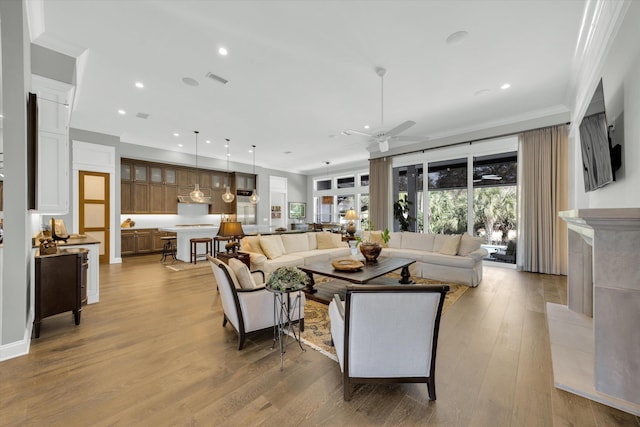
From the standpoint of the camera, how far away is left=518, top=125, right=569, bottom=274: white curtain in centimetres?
505

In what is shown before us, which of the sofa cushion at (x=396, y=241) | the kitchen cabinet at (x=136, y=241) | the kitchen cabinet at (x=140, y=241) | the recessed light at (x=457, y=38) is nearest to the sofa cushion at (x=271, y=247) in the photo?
the sofa cushion at (x=396, y=241)

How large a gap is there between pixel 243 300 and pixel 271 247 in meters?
2.34

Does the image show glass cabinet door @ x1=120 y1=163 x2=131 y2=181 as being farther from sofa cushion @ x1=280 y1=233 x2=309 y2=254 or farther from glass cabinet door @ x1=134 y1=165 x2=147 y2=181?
sofa cushion @ x1=280 y1=233 x2=309 y2=254

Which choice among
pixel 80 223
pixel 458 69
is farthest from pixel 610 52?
pixel 80 223

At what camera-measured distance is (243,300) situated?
247cm

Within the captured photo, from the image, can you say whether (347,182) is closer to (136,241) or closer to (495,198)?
(495,198)

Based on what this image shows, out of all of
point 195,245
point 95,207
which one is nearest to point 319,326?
point 195,245

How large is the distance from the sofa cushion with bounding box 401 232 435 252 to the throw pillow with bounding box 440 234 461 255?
37 centimetres

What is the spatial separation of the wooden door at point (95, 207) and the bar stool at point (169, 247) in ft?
3.93

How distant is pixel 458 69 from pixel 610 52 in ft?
4.80

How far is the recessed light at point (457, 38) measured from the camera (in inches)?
113

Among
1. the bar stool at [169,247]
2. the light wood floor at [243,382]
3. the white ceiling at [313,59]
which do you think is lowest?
the light wood floor at [243,382]

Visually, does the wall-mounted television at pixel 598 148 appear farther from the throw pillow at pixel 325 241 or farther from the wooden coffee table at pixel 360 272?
the throw pillow at pixel 325 241

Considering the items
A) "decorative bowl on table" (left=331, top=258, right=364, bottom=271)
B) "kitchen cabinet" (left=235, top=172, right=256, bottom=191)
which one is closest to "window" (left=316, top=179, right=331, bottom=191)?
"kitchen cabinet" (left=235, top=172, right=256, bottom=191)
